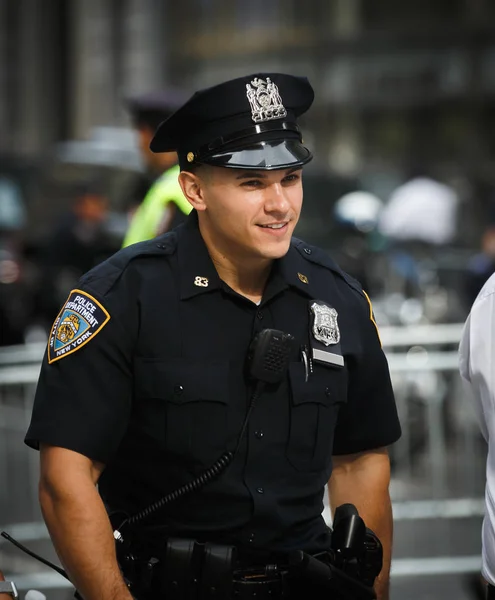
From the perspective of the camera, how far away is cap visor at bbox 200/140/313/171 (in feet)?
11.2

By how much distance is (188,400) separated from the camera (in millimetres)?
3424

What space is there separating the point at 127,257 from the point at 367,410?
31.1 inches

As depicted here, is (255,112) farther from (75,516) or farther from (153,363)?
(75,516)

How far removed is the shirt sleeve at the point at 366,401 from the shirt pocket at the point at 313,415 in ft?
0.39

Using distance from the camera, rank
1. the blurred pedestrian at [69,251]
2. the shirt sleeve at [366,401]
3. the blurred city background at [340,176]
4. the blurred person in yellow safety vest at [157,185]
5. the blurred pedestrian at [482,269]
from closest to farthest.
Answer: the shirt sleeve at [366,401] < the blurred person in yellow safety vest at [157,185] < the blurred city background at [340,176] < the blurred pedestrian at [482,269] < the blurred pedestrian at [69,251]

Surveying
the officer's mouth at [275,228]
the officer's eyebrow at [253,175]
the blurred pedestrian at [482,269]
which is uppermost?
the officer's eyebrow at [253,175]

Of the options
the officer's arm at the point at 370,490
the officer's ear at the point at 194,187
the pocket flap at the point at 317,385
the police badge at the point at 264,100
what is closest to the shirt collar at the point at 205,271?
the officer's ear at the point at 194,187

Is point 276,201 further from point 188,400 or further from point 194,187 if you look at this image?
point 188,400

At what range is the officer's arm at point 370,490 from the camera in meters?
3.75

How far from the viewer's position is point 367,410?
12.3 feet

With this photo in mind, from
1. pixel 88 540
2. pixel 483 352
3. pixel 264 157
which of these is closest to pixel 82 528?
pixel 88 540

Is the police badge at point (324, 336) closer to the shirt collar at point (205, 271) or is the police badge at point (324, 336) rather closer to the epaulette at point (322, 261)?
the shirt collar at point (205, 271)

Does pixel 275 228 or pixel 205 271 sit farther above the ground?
pixel 275 228

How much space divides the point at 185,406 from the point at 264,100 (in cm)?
82
